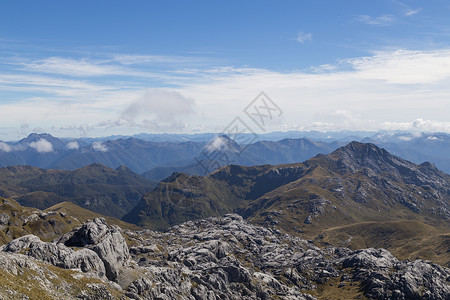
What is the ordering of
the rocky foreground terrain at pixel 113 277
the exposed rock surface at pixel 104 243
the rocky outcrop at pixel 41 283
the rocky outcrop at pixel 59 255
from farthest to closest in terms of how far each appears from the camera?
the exposed rock surface at pixel 104 243
the rocky outcrop at pixel 59 255
the rocky foreground terrain at pixel 113 277
the rocky outcrop at pixel 41 283

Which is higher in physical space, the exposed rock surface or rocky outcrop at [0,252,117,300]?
rocky outcrop at [0,252,117,300]

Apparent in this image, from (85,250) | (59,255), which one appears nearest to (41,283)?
(59,255)

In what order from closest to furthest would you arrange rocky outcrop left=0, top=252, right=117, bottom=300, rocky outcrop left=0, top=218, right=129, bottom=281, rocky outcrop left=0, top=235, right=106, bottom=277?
1. rocky outcrop left=0, top=252, right=117, bottom=300
2. rocky outcrop left=0, top=235, right=106, bottom=277
3. rocky outcrop left=0, top=218, right=129, bottom=281

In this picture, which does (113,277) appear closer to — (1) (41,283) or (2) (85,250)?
(2) (85,250)

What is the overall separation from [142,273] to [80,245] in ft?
98.9

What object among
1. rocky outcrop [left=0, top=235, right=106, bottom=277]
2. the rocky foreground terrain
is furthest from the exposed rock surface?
rocky outcrop [left=0, top=235, right=106, bottom=277]

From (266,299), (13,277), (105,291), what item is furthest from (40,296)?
(266,299)

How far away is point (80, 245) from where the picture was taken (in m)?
129

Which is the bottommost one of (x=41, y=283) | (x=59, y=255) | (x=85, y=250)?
(x=85, y=250)

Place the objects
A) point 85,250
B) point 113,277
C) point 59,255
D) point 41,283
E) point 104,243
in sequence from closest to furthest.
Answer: point 41,283 < point 59,255 < point 85,250 < point 113,277 < point 104,243

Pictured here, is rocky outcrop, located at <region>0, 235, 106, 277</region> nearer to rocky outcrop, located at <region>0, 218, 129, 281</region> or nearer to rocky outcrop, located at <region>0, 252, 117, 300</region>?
rocky outcrop, located at <region>0, 218, 129, 281</region>

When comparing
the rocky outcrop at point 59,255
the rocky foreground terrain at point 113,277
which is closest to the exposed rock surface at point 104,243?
the rocky foreground terrain at point 113,277

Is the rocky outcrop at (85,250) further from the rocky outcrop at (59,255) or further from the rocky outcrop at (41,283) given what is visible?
the rocky outcrop at (41,283)

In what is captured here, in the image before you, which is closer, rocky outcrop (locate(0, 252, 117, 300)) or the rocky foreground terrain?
rocky outcrop (locate(0, 252, 117, 300))
